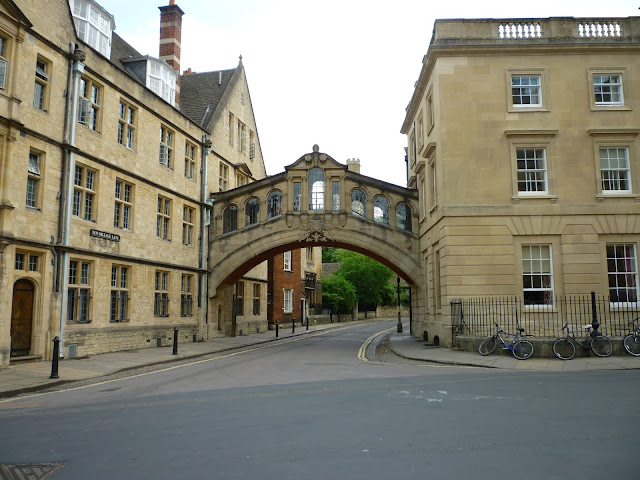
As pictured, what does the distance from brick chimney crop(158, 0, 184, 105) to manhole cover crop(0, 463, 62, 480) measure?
78.5ft

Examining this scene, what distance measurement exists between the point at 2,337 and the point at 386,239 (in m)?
17.1

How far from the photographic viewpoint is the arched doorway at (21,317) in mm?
15609

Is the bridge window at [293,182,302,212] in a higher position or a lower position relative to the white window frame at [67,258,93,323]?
higher

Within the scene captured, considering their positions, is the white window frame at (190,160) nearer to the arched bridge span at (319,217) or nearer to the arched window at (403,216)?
the arched bridge span at (319,217)

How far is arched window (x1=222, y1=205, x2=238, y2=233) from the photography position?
92.9ft

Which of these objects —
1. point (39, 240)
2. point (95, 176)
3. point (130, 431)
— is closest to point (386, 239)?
point (95, 176)

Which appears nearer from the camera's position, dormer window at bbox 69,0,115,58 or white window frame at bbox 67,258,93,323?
white window frame at bbox 67,258,93,323

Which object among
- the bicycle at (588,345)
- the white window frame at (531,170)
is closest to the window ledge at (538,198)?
the white window frame at (531,170)

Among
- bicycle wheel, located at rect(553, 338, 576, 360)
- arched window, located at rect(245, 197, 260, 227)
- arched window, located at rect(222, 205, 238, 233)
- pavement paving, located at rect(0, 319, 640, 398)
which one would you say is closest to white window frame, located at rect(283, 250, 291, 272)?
arched window, located at rect(222, 205, 238, 233)

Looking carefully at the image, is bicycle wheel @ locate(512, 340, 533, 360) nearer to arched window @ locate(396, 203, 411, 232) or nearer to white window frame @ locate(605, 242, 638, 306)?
white window frame @ locate(605, 242, 638, 306)

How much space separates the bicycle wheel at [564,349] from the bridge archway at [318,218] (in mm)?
10291

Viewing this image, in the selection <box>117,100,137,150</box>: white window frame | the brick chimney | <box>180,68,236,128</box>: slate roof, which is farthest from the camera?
<box>180,68,236,128</box>: slate roof

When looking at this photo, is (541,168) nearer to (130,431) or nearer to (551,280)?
(551,280)

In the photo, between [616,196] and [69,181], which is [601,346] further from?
[69,181]
